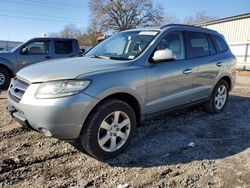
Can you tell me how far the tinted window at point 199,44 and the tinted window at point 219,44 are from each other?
0.37 metres

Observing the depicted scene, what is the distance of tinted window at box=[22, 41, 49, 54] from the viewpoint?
9641mm

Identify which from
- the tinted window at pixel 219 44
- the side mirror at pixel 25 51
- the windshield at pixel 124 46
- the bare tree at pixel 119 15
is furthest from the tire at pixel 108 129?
the bare tree at pixel 119 15

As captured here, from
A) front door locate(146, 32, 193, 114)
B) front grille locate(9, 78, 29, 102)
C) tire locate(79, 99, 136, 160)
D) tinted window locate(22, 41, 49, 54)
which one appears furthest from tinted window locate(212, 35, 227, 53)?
tinted window locate(22, 41, 49, 54)

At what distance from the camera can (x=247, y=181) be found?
10.9 ft

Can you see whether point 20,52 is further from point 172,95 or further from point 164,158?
point 164,158

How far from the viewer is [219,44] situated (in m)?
5.99

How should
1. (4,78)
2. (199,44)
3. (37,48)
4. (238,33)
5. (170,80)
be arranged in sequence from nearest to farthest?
(170,80) → (199,44) → (4,78) → (37,48) → (238,33)

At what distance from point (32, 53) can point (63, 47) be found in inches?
47.9

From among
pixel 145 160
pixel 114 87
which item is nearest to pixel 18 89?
pixel 114 87

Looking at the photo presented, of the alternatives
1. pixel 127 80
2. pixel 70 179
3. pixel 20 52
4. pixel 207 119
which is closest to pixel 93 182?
pixel 70 179

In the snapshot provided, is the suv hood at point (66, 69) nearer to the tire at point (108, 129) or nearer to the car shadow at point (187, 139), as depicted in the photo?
the tire at point (108, 129)

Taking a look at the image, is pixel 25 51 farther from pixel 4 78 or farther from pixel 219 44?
pixel 219 44

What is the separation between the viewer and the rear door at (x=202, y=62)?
5027 millimetres

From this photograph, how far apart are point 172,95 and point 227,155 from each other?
1207 millimetres
